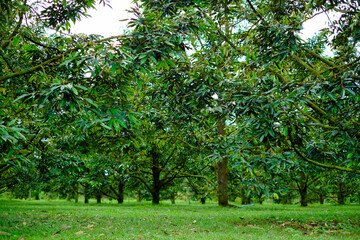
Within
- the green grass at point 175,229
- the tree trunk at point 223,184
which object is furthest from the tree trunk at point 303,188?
the green grass at point 175,229

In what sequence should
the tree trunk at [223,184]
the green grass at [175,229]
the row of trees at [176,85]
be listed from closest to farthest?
the row of trees at [176,85], the green grass at [175,229], the tree trunk at [223,184]

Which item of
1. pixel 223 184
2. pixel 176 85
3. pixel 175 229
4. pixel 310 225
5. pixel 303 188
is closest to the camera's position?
pixel 176 85

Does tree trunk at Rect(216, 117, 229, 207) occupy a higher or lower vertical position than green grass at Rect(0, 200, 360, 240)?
higher

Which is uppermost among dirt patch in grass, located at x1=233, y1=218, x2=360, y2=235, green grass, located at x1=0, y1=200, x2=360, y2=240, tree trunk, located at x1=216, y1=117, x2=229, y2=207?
tree trunk, located at x1=216, y1=117, x2=229, y2=207

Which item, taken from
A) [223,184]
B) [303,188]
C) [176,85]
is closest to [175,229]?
[176,85]

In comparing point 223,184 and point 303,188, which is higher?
point 223,184

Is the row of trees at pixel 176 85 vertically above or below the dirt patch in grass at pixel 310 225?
above

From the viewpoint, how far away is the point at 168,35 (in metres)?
4.11

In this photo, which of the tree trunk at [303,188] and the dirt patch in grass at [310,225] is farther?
the tree trunk at [303,188]

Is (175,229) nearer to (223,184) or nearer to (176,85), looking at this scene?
(176,85)

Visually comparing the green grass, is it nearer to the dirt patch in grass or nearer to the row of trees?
the dirt patch in grass

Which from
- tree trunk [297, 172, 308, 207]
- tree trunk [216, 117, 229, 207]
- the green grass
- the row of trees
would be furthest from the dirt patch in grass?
tree trunk [297, 172, 308, 207]

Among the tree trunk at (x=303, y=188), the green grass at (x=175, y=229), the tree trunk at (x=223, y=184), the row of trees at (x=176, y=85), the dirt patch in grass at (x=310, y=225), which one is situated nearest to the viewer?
the row of trees at (x=176, y=85)

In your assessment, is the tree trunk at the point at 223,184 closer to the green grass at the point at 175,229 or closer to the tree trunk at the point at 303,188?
the green grass at the point at 175,229
